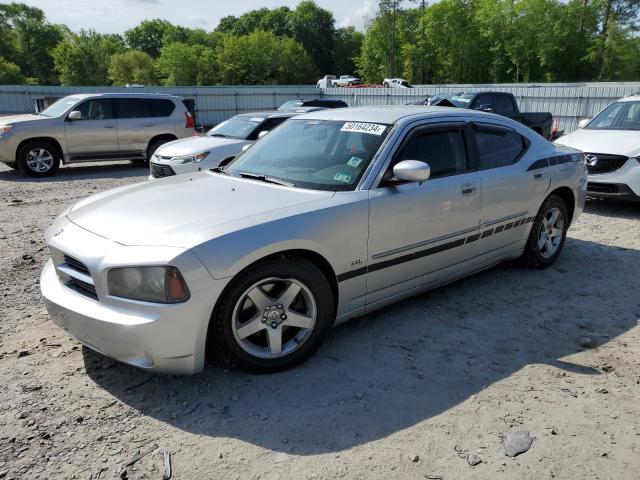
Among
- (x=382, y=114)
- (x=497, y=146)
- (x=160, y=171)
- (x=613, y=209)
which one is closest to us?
(x=382, y=114)

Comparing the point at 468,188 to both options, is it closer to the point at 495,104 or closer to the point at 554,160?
the point at 554,160

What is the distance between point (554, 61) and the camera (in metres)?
56.5

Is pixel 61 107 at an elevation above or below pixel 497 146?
A: above

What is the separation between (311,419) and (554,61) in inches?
2474

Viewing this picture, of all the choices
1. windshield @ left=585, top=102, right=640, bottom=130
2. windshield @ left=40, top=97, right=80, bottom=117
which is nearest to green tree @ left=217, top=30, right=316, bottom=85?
windshield @ left=40, top=97, right=80, bottom=117

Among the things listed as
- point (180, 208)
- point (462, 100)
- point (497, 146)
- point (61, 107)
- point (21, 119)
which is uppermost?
point (462, 100)

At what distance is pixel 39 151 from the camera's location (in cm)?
1144

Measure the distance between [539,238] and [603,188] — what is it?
3.19 m

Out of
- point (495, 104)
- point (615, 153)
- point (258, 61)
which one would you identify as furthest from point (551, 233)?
point (258, 61)

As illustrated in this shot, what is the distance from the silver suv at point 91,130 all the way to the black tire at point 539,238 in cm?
997

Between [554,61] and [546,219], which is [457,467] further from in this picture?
[554,61]

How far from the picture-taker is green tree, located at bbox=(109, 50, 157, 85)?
7012 cm

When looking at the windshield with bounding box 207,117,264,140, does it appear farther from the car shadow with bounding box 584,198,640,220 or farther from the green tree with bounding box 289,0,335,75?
the green tree with bounding box 289,0,335,75

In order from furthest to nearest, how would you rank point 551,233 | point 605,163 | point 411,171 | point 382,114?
point 605,163, point 551,233, point 382,114, point 411,171
